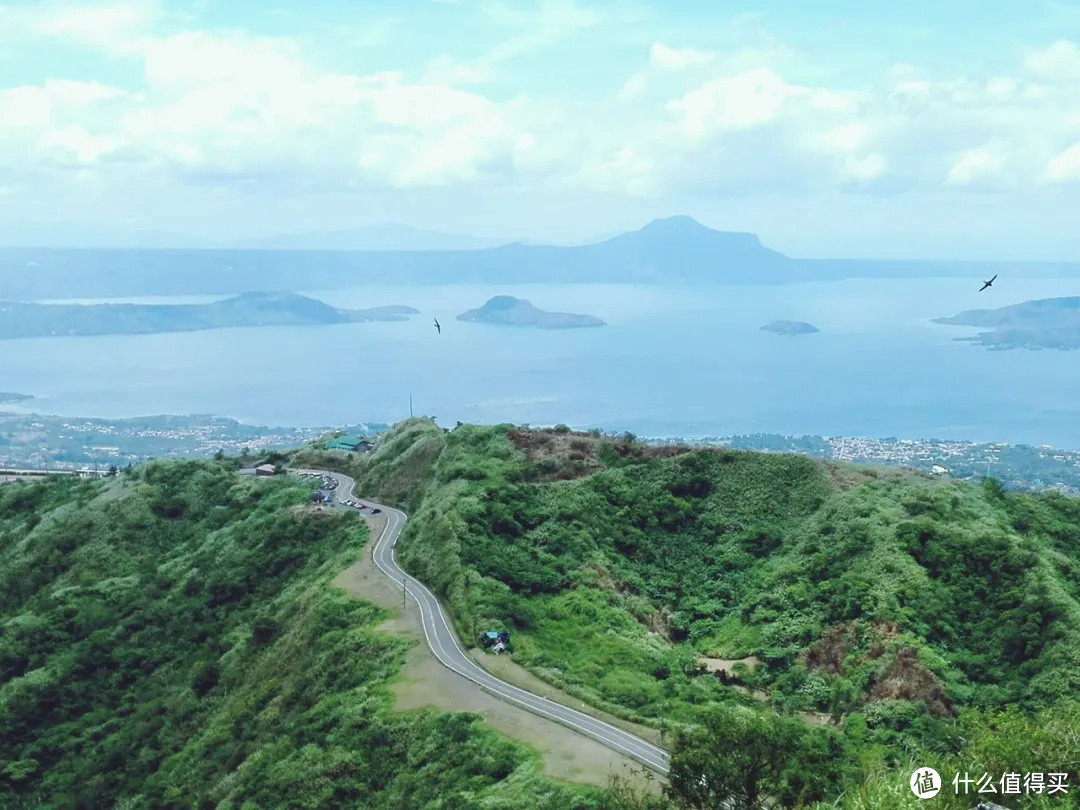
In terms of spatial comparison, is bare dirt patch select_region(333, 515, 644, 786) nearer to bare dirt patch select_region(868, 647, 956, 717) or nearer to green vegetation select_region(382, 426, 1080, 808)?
green vegetation select_region(382, 426, 1080, 808)

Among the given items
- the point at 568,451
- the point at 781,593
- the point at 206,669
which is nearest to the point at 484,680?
the point at 781,593

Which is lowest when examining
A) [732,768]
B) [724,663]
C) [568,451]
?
[724,663]

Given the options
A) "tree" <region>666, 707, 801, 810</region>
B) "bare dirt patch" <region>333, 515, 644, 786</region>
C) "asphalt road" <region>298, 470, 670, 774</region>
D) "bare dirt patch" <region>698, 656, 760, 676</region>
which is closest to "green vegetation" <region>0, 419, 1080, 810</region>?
"tree" <region>666, 707, 801, 810</region>

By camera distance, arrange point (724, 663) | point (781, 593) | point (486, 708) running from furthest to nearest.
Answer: point (781, 593), point (724, 663), point (486, 708)

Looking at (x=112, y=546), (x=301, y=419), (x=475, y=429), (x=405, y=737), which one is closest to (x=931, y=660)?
(x=405, y=737)

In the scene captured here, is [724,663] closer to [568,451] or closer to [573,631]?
[573,631]

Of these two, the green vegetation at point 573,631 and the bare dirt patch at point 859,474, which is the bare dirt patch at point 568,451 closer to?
the green vegetation at point 573,631
